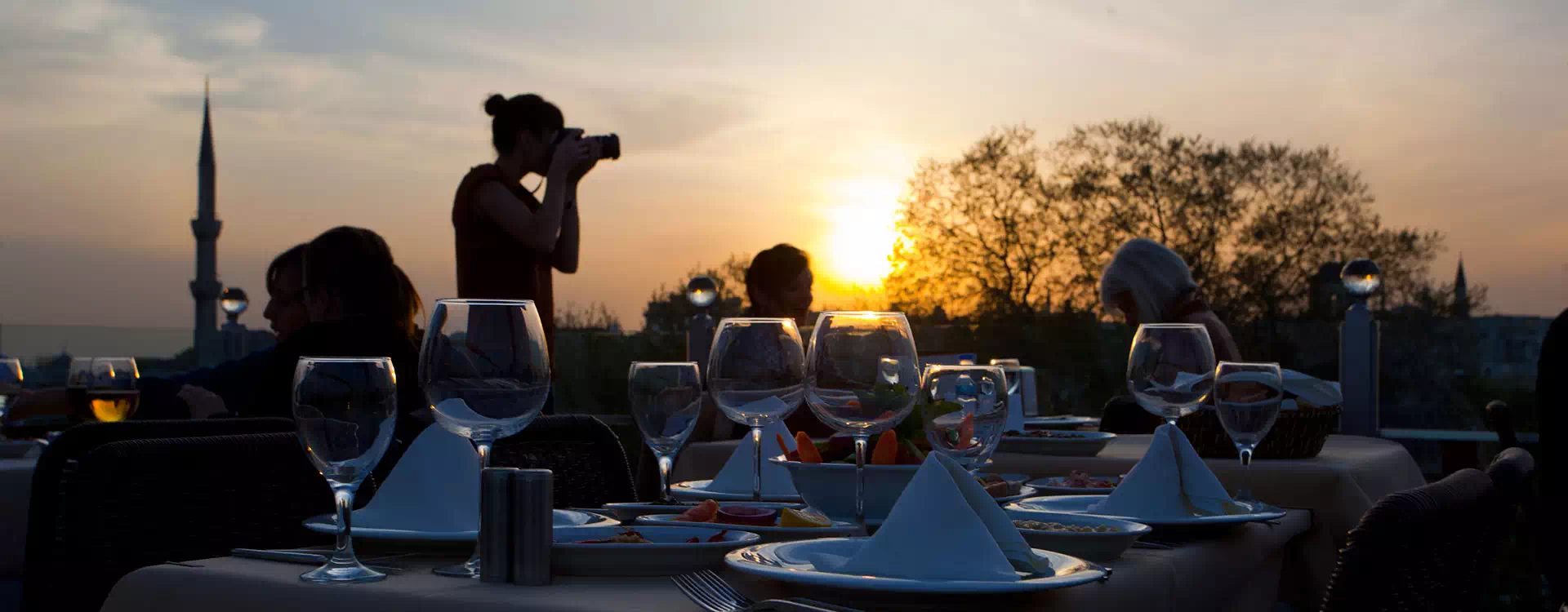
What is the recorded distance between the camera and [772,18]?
38.2 ft

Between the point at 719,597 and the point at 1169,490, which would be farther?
the point at 1169,490

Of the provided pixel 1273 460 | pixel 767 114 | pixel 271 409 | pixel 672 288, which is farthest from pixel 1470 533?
pixel 672 288

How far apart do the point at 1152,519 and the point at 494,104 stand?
2805mm

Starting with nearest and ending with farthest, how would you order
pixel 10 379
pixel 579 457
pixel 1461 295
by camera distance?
pixel 579 457 < pixel 10 379 < pixel 1461 295

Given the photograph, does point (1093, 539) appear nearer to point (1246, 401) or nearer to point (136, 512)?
point (1246, 401)

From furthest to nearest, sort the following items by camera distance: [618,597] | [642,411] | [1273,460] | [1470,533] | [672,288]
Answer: [672,288] < [1273,460] < [642,411] < [1470,533] < [618,597]

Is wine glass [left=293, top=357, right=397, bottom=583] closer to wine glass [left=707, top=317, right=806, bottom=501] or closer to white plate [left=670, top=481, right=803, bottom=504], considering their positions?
wine glass [left=707, top=317, right=806, bottom=501]

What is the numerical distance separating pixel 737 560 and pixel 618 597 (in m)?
0.10

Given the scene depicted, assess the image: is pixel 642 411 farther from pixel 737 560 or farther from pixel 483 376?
pixel 737 560

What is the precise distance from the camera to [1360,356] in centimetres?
535

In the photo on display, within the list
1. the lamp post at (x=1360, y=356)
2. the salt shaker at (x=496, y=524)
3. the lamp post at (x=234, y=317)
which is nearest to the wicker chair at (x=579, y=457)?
the salt shaker at (x=496, y=524)

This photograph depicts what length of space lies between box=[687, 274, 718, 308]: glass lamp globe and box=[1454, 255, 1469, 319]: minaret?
14782 millimetres

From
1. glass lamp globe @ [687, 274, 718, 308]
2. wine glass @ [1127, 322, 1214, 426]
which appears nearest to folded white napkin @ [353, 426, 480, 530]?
wine glass @ [1127, 322, 1214, 426]

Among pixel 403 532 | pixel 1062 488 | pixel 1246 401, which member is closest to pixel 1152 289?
pixel 1246 401
